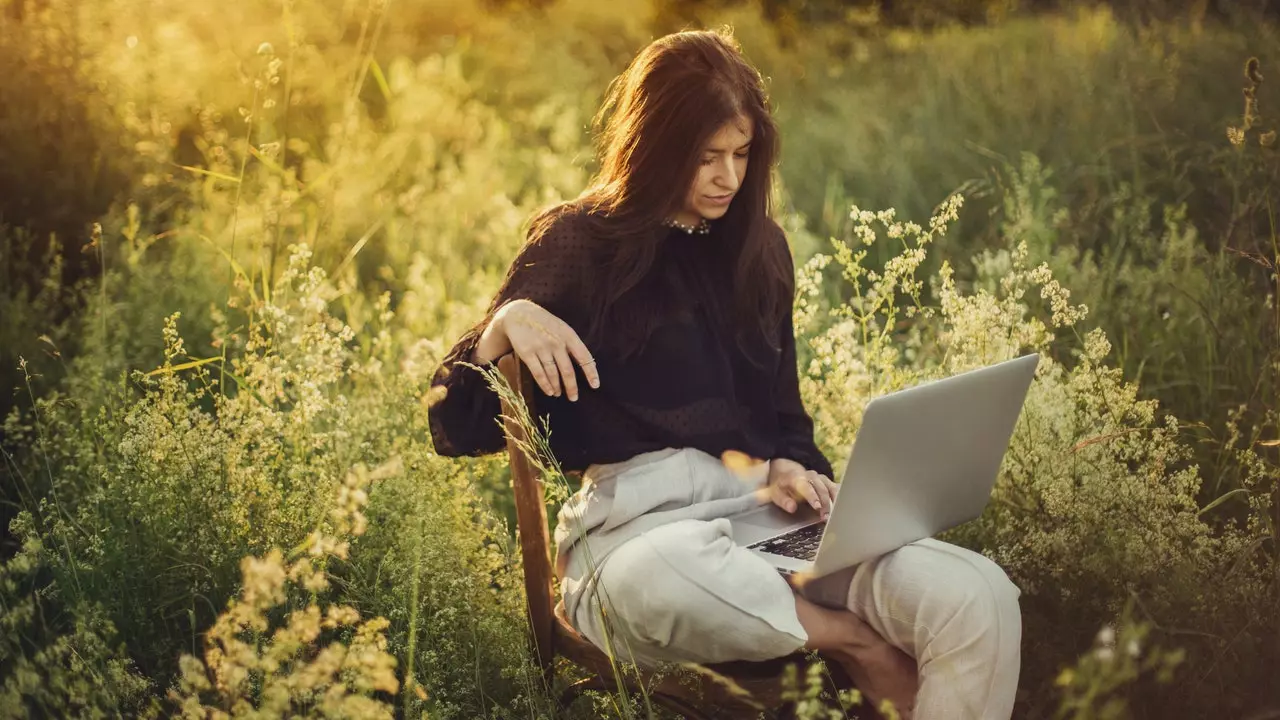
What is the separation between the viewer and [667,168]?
2.41m

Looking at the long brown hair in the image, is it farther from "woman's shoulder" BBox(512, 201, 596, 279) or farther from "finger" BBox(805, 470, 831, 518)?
"finger" BBox(805, 470, 831, 518)

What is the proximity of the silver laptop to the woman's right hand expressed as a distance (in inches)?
18.0

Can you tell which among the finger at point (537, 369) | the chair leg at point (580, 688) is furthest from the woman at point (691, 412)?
the chair leg at point (580, 688)

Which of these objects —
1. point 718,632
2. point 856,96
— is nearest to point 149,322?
point 718,632

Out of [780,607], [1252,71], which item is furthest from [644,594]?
[1252,71]

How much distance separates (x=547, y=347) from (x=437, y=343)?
1291 millimetres

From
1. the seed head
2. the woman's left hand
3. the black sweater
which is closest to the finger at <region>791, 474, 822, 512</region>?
the woman's left hand

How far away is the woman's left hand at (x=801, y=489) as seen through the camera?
2.36m

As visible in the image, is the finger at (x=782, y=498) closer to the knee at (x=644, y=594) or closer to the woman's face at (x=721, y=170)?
the knee at (x=644, y=594)

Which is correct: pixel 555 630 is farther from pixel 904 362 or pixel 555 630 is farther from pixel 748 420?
pixel 904 362

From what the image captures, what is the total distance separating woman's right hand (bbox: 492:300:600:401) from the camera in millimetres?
2107

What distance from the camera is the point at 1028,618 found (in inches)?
103

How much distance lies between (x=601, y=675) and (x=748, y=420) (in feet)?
2.14

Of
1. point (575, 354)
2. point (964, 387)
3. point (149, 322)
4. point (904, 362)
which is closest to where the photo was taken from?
point (964, 387)
